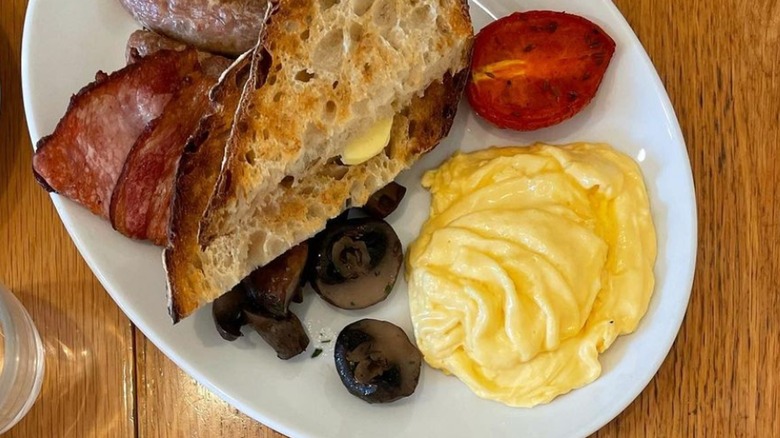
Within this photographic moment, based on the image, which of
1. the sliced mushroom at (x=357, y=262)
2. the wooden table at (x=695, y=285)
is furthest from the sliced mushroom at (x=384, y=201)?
the wooden table at (x=695, y=285)

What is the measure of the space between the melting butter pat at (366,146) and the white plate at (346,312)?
1.21 ft

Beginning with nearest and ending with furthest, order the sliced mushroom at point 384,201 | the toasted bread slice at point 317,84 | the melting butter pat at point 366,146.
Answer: the toasted bread slice at point 317,84, the melting butter pat at point 366,146, the sliced mushroom at point 384,201

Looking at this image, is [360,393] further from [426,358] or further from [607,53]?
[607,53]

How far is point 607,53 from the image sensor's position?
1.62 m

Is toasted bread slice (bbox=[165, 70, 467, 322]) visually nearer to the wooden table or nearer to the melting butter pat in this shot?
the melting butter pat

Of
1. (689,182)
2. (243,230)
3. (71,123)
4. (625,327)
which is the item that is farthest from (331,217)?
(689,182)

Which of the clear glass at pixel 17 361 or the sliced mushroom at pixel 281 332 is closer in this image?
the sliced mushroom at pixel 281 332

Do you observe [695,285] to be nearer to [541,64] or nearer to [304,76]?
[541,64]

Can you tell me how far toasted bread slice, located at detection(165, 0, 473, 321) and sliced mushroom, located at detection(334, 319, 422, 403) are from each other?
26cm

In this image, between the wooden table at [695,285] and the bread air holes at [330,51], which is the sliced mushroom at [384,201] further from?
the wooden table at [695,285]

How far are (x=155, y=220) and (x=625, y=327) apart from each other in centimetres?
109

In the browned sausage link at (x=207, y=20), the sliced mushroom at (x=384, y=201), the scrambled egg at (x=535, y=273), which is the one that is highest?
the browned sausage link at (x=207, y=20)

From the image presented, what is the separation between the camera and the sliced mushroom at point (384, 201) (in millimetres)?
1674

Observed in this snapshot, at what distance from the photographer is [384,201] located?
1.69 meters
